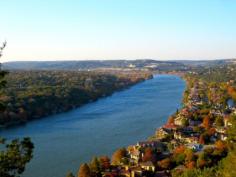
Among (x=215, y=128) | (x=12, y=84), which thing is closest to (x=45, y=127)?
(x=215, y=128)

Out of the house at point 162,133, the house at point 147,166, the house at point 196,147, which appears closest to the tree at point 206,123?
the house at point 162,133

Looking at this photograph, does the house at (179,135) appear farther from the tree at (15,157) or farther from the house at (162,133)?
the tree at (15,157)

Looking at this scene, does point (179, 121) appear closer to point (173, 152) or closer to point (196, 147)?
point (196, 147)

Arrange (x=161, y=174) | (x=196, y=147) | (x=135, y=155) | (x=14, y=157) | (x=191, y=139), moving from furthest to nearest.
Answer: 1. (x=191, y=139)
2. (x=196, y=147)
3. (x=135, y=155)
4. (x=161, y=174)
5. (x=14, y=157)

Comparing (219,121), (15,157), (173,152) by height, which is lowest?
(173,152)

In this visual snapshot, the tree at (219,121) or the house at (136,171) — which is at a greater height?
the tree at (219,121)

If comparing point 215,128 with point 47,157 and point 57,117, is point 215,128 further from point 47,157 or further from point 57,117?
point 57,117

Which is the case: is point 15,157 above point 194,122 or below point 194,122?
above

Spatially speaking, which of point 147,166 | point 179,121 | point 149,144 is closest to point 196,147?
point 149,144

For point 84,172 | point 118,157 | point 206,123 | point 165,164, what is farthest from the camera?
point 206,123
